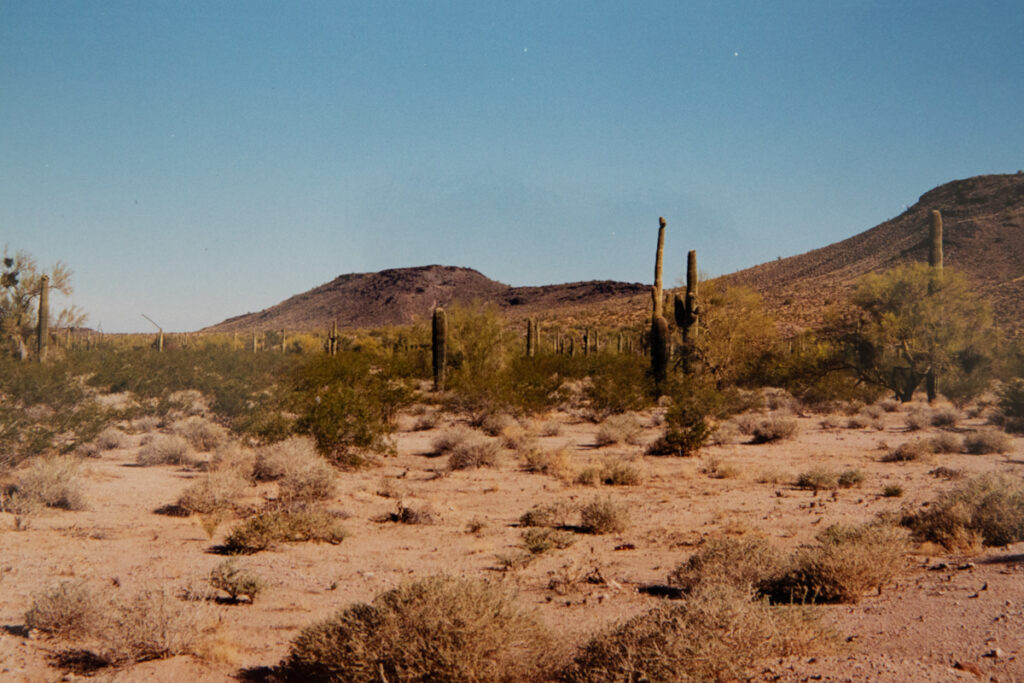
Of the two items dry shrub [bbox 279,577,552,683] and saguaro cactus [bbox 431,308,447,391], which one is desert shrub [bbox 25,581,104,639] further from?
saguaro cactus [bbox 431,308,447,391]

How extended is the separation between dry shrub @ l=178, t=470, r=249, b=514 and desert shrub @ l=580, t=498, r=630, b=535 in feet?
16.7

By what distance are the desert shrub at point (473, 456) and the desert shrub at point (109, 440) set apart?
23.3 ft

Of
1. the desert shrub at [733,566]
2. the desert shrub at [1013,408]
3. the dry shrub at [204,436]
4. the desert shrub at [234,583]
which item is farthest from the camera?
the desert shrub at [1013,408]

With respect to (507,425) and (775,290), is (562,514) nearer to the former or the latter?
(507,425)

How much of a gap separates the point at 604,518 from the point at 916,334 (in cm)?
2365

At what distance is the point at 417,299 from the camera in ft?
451

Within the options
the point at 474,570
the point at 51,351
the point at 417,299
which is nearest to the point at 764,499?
the point at 474,570

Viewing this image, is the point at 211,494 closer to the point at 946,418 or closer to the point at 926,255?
the point at 946,418

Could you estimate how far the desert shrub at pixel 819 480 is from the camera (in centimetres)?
1295

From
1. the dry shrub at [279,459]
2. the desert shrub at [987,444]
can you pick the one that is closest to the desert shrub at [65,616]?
the dry shrub at [279,459]

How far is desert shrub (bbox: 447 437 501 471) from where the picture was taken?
15148mm

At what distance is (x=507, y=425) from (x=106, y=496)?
11.8 meters

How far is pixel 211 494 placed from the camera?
10594 mm

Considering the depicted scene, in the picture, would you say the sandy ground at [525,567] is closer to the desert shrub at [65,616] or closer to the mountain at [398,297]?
the desert shrub at [65,616]
